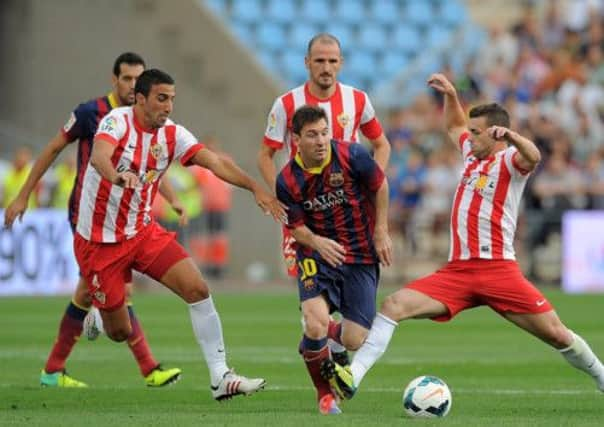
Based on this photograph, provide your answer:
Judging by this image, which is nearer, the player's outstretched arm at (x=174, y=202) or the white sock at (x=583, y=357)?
the white sock at (x=583, y=357)

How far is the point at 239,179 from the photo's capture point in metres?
9.28

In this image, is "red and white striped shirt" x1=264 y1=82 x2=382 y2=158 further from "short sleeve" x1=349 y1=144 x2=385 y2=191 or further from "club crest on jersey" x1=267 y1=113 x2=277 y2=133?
"short sleeve" x1=349 y1=144 x2=385 y2=191

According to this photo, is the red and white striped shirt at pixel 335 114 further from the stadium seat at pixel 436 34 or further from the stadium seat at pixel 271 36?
the stadium seat at pixel 436 34

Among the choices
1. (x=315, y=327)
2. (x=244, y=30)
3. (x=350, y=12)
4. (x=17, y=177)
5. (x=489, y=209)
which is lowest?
(x=315, y=327)

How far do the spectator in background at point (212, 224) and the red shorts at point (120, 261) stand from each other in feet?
43.9

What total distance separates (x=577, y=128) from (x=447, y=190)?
7.96 feet

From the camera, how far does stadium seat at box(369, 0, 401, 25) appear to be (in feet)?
90.9

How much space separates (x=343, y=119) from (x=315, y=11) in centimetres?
1752

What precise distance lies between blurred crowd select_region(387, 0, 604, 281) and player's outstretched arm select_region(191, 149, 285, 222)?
1340 cm

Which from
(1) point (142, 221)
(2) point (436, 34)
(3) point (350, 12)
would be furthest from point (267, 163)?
(2) point (436, 34)

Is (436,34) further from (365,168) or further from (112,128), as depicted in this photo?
(365,168)

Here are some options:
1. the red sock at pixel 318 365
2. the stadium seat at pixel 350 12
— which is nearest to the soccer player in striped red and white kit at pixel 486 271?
the red sock at pixel 318 365

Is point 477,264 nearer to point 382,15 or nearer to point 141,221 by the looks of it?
point 141,221

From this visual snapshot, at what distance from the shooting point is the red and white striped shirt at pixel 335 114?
10.0 meters
